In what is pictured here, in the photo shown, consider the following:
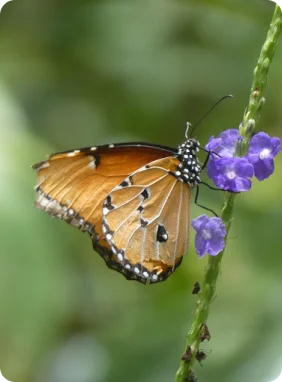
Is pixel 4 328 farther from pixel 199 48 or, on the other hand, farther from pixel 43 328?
pixel 199 48

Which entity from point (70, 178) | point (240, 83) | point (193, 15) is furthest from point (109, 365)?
point (193, 15)

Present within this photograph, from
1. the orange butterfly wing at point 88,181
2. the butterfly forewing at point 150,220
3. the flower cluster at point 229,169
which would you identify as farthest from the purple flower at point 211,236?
the orange butterfly wing at point 88,181

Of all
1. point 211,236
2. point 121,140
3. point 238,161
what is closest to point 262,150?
point 238,161

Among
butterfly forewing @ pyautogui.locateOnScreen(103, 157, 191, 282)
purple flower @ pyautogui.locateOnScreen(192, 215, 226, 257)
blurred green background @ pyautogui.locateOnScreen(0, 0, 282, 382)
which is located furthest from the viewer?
blurred green background @ pyautogui.locateOnScreen(0, 0, 282, 382)

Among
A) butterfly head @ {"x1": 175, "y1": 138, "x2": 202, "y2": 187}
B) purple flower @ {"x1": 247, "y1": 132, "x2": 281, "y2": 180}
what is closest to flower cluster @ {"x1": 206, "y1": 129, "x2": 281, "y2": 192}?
purple flower @ {"x1": 247, "y1": 132, "x2": 281, "y2": 180}

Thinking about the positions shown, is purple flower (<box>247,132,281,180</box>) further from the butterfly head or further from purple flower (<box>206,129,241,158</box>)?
the butterfly head

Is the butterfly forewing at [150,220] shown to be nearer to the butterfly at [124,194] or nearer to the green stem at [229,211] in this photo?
the butterfly at [124,194]
